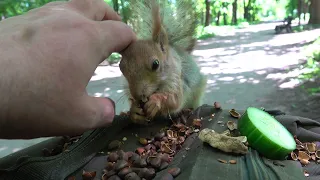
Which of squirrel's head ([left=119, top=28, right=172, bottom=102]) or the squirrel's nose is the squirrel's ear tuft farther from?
the squirrel's nose

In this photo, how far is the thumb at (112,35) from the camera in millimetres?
660

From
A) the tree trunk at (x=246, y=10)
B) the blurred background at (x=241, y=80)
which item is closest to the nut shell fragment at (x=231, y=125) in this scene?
the blurred background at (x=241, y=80)

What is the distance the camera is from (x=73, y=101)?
0.57m

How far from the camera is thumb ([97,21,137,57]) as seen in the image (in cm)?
66

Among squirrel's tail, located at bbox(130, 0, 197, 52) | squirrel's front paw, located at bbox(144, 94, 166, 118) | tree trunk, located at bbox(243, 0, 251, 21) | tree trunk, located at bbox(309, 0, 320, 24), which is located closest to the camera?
squirrel's front paw, located at bbox(144, 94, 166, 118)

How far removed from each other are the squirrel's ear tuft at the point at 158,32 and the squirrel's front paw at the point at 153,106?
0.57 ft

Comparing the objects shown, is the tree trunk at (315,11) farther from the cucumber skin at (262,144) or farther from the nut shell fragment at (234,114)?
the cucumber skin at (262,144)

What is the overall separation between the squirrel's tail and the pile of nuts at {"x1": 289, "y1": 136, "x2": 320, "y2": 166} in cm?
56

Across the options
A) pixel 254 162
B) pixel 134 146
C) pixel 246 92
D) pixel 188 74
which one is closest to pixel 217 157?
pixel 254 162

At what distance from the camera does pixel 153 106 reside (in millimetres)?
984

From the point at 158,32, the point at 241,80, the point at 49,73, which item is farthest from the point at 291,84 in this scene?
the point at 49,73

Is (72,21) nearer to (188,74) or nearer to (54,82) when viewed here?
(54,82)

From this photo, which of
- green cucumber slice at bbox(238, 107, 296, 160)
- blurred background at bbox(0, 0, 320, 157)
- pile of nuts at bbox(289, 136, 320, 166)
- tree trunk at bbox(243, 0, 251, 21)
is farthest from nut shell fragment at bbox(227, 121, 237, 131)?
tree trunk at bbox(243, 0, 251, 21)

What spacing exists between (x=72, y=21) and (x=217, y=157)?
0.38 meters
